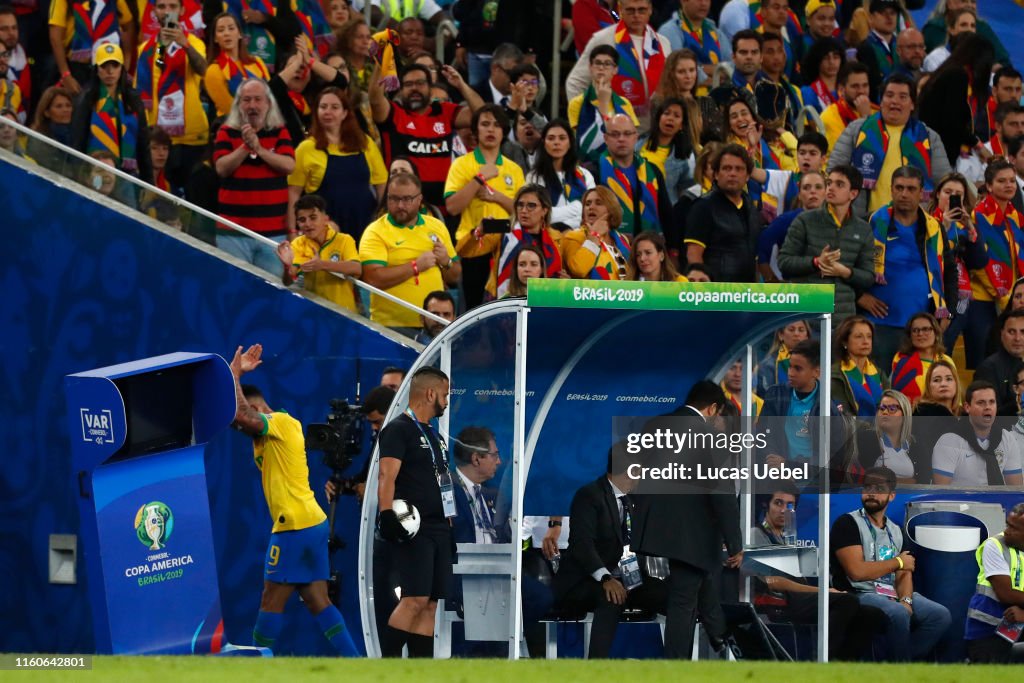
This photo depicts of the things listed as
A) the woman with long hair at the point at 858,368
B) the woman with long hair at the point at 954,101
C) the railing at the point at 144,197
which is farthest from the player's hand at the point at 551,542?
the woman with long hair at the point at 954,101

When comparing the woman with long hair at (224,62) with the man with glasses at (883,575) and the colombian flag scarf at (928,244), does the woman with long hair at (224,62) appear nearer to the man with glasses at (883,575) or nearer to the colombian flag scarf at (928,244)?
the colombian flag scarf at (928,244)

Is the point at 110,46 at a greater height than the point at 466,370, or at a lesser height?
greater

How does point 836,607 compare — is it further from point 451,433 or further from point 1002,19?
point 1002,19

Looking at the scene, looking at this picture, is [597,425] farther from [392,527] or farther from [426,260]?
[426,260]

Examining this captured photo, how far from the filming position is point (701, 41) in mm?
17969

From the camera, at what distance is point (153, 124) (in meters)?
16.0

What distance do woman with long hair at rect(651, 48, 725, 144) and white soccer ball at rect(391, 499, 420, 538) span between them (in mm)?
5748

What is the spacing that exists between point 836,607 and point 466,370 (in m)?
2.73

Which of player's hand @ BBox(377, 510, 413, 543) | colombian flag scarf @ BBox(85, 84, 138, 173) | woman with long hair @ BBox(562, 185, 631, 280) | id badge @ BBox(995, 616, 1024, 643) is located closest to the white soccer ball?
player's hand @ BBox(377, 510, 413, 543)

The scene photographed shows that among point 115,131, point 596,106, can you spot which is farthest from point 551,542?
point 115,131

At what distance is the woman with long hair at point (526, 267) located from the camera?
43.6 ft

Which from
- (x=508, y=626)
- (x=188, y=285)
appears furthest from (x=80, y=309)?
(x=508, y=626)

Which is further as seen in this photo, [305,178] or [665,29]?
[665,29]

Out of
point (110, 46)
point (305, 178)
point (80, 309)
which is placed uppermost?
point (110, 46)
